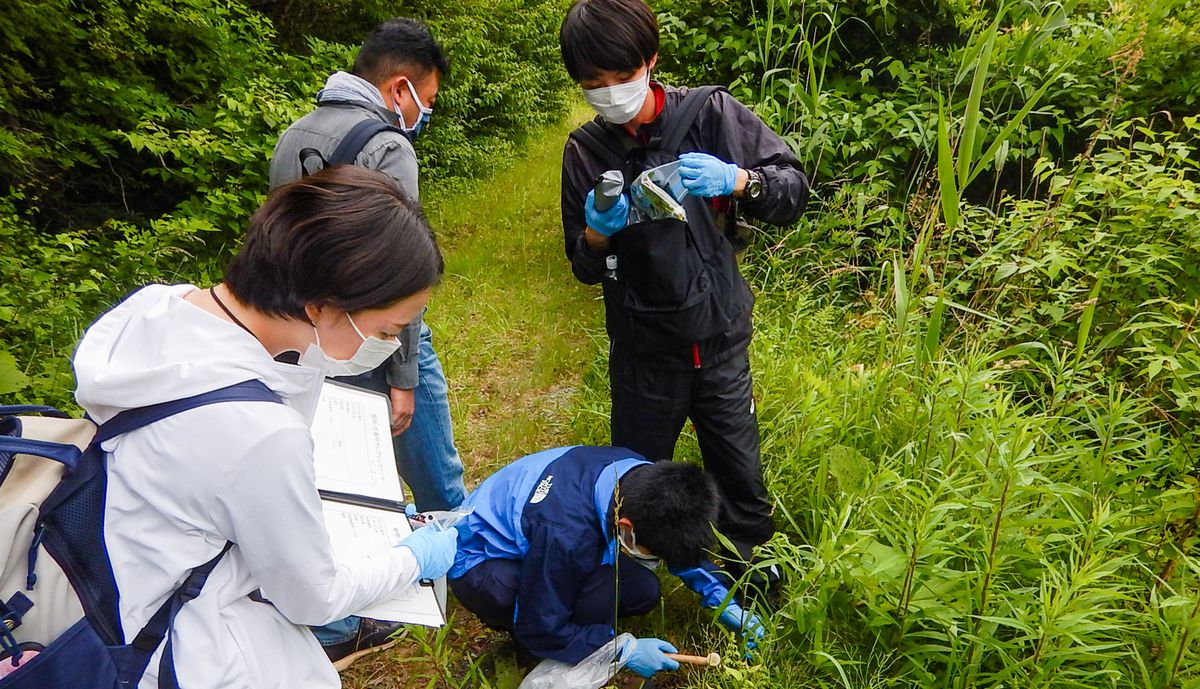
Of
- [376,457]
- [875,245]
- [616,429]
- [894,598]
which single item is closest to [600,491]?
[616,429]

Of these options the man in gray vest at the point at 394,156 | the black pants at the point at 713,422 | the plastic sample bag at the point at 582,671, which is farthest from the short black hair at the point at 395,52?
the plastic sample bag at the point at 582,671

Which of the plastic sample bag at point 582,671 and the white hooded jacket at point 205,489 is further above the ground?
the white hooded jacket at point 205,489

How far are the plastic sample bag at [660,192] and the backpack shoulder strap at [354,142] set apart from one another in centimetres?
75

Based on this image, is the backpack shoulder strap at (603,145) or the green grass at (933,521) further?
the backpack shoulder strap at (603,145)

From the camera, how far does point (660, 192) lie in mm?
1816

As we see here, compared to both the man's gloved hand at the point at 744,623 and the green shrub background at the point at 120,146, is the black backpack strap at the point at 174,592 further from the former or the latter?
the green shrub background at the point at 120,146

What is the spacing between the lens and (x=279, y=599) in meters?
1.14

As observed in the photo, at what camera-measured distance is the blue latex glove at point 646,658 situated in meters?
1.98

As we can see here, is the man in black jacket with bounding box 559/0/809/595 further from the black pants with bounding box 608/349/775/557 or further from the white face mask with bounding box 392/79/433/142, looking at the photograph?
the white face mask with bounding box 392/79/433/142

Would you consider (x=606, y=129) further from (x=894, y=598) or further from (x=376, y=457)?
(x=894, y=598)

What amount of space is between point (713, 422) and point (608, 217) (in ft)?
2.33

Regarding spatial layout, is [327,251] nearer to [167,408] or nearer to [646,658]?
[167,408]

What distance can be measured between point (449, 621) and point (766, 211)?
1.67m

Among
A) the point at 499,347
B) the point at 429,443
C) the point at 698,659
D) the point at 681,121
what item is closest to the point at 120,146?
the point at 499,347
